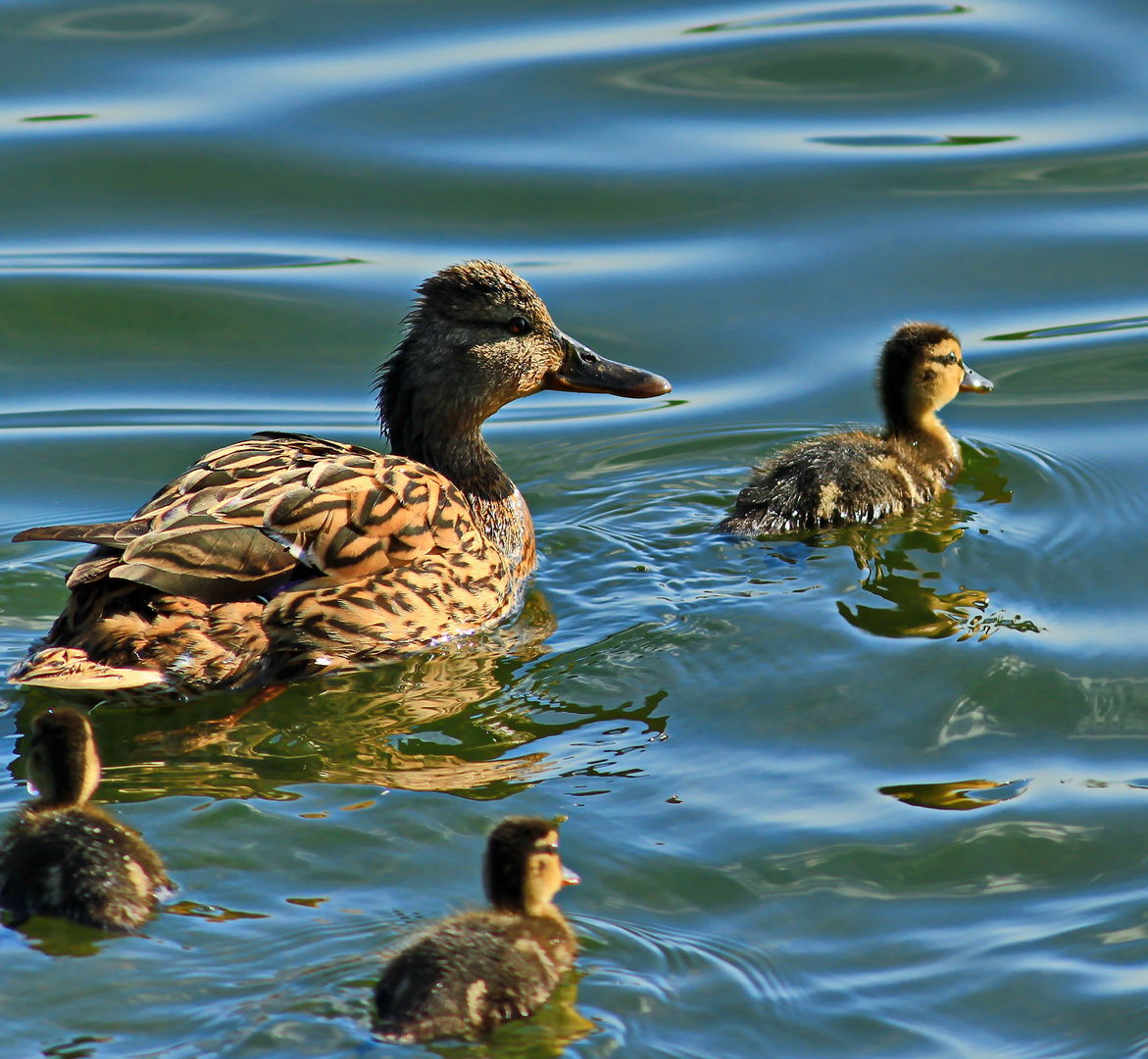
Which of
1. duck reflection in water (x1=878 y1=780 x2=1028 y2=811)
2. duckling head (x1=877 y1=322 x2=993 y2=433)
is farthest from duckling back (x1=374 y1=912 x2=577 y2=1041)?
duckling head (x1=877 y1=322 x2=993 y2=433)

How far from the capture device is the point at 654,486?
771cm

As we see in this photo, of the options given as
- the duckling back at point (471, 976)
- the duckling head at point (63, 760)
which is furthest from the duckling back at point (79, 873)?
the duckling back at point (471, 976)

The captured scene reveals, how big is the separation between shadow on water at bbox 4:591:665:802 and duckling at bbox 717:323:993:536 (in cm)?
133

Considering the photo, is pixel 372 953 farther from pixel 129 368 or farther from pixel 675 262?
pixel 675 262

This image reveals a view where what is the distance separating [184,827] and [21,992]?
0.82 metres

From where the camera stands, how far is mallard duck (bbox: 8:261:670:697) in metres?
5.51

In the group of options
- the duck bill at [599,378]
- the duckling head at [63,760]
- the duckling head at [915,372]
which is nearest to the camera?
the duckling head at [63,760]

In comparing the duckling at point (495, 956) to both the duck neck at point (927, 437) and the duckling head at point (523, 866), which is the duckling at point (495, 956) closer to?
the duckling head at point (523, 866)

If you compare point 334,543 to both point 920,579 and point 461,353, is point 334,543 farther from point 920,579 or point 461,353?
point 920,579

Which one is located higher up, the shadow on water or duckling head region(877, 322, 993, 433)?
duckling head region(877, 322, 993, 433)

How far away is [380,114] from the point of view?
1128 cm

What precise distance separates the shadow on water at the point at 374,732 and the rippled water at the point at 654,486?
2 centimetres

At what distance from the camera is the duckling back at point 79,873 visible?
14.2ft

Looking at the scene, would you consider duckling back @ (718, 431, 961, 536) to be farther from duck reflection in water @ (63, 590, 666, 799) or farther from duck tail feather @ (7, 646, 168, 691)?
duck tail feather @ (7, 646, 168, 691)
